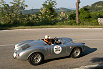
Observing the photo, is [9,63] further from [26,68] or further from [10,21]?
[10,21]

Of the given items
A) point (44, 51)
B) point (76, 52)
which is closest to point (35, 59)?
point (44, 51)

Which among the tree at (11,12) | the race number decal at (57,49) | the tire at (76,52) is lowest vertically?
the tire at (76,52)

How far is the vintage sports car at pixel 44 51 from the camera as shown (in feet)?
21.6

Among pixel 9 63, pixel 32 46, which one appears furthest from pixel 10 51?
pixel 32 46

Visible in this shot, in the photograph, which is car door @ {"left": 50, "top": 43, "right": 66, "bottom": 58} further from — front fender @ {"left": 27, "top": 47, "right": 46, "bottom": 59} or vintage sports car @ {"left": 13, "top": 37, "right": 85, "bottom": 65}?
front fender @ {"left": 27, "top": 47, "right": 46, "bottom": 59}

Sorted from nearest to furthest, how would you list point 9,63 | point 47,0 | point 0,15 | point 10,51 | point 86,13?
point 9,63 < point 10,51 < point 0,15 < point 47,0 < point 86,13

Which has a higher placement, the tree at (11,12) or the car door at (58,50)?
the tree at (11,12)

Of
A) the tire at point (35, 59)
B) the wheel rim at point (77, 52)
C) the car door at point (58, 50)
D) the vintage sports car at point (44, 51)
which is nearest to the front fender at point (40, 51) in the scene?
the vintage sports car at point (44, 51)

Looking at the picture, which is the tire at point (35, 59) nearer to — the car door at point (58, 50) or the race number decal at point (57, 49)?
the car door at point (58, 50)

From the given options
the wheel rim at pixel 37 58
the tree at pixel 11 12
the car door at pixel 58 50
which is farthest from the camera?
the tree at pixel 11 12

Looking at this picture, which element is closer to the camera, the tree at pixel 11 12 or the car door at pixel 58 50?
the car door at pixel 58 50

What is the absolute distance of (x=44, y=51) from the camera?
6844mm

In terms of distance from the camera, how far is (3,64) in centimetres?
693

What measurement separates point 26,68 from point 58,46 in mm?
1939
